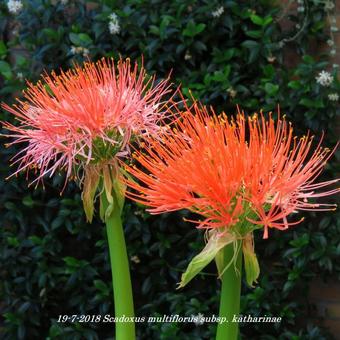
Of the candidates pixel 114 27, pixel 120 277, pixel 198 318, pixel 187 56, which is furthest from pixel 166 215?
pixel 120 277

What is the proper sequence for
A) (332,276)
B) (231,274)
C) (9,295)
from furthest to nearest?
(9,295)
(332,276)
(231,274)

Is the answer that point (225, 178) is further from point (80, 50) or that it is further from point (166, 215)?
point (80, 50)

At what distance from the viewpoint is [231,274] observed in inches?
28.1

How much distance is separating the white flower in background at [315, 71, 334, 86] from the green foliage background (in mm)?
21

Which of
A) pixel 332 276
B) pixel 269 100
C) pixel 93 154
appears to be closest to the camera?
pixel 93 154

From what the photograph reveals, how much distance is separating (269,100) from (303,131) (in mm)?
177

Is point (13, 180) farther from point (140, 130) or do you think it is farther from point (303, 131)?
point (140, 130)

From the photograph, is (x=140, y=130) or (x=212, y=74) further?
(x=212, y=74)

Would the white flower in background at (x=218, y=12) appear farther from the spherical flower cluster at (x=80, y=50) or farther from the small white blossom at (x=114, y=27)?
the spherical flower cluster at (x=80, y=50)

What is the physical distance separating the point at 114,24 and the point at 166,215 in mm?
647

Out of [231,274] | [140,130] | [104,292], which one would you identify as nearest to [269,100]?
[104,292]

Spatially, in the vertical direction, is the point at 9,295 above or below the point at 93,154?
above

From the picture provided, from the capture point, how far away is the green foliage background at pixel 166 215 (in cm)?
195

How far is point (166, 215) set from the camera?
6.61ft
